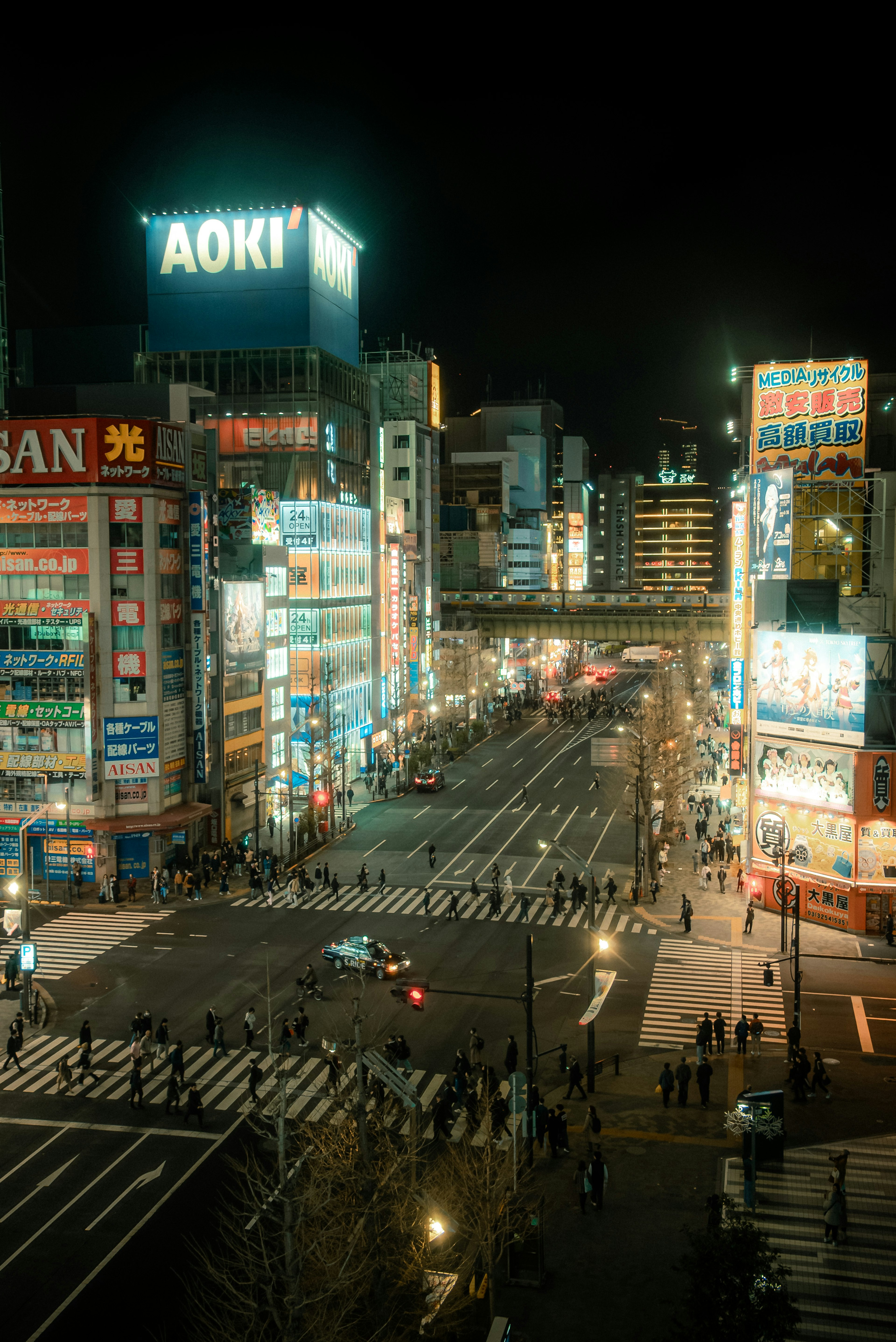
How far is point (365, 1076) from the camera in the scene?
24.7 metres

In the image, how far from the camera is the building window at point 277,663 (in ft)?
195

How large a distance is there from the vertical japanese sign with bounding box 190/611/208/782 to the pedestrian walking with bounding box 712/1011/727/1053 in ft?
92.0

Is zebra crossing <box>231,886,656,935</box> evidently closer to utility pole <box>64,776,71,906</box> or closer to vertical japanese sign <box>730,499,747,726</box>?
utility pole <box>64,776,71,906</box>

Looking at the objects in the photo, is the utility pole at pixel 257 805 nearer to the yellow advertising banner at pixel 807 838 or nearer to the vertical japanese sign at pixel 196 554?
the vertical japanese sign at pixel 196 554

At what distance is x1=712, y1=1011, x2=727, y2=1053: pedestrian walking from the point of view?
98.4 feet

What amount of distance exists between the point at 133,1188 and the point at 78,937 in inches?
777

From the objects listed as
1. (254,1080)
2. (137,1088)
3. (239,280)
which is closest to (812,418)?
(254,1080)

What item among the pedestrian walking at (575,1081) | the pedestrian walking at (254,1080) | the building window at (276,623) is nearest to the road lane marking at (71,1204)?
the pedestrian walking at (254,1080)

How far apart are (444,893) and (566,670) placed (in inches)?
4504

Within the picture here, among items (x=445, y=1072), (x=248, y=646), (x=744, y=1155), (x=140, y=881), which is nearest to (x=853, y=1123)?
(x=744, y=1155)

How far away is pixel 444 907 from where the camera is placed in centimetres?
4478

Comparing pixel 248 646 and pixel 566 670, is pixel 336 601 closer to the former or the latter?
pixel 248 646

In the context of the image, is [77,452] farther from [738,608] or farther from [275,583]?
[738,608]

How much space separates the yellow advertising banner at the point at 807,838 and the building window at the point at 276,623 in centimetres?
2778
